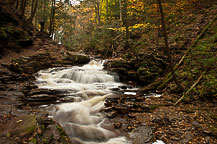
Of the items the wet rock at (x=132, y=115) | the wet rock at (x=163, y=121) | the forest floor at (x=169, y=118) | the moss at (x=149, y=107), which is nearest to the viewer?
the forest floor at (x=169, y=118)

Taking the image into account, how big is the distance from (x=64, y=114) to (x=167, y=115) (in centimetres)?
433

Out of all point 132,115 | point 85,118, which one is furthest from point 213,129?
point 85,118

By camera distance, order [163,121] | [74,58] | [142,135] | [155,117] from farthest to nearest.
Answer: [74,58], [155,117], [163,121], [142,135]

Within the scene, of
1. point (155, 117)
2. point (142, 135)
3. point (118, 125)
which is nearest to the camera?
point (142, 135)

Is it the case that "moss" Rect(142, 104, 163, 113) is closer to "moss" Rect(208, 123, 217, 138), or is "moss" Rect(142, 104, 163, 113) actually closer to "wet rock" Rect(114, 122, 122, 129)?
"wet rock" Rect(114, 122, 122, 129)

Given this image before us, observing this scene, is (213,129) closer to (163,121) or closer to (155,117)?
(163,121)

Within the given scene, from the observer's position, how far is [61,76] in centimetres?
1128

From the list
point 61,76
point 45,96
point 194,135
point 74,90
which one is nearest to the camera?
point 194,135

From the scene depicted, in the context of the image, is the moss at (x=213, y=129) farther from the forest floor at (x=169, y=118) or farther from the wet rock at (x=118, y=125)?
the wet rock at (x=118, y=125)

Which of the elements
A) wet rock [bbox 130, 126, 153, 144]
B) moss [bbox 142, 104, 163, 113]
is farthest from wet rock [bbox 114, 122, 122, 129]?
moss [bbox 142, 104, 163, 113]

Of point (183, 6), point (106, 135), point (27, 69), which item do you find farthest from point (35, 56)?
point (183, 6)

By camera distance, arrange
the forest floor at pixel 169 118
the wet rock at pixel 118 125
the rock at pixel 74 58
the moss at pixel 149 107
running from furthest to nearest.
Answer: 1. the rock at pixel 74 58
2. the moss at pixel 149 107
3. the wet rock at pixel 118 125
4. the forest floor at pixel 169 118

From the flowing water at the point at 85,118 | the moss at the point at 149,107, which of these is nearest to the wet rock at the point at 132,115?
the moss at the point at 149,107

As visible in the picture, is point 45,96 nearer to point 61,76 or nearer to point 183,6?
point 61,76
